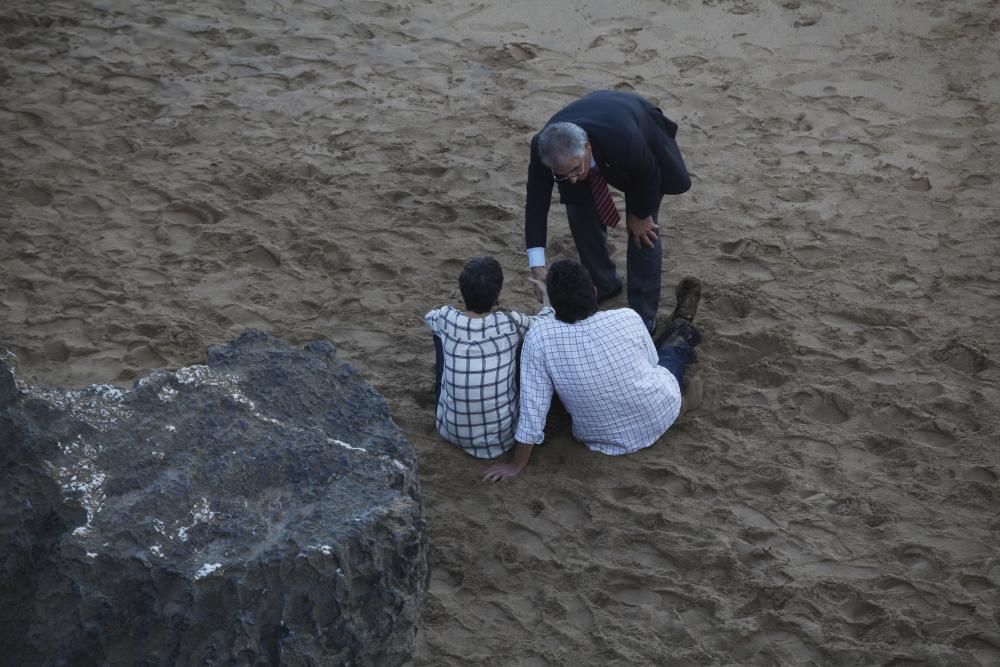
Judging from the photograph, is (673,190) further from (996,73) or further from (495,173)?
(996,73)

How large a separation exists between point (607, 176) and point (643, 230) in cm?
30

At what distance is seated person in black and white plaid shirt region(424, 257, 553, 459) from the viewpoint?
441 centimetres

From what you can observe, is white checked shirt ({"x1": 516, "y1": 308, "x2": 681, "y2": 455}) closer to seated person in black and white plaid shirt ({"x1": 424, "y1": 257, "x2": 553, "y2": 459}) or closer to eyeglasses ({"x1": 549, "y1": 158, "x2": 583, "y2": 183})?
seated person in black and white plaid shirt ({"x1": 424, "y1": 257, "x2": 553, "y2": 459})

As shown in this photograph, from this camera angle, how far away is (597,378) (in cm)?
435

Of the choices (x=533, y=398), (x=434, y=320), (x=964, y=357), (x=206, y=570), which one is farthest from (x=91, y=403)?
(x=964, y=357)

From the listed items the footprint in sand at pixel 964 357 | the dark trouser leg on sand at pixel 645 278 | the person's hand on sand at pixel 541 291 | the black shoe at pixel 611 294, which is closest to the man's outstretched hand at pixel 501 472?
the person's hand on sand at pixel 541 291

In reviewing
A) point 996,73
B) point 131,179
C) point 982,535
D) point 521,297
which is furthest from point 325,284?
point 996,73

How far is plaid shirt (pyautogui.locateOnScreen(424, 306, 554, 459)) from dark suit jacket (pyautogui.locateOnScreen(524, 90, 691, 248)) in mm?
622

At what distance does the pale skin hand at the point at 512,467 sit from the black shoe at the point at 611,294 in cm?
122

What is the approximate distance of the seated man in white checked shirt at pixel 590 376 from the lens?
14.2ft

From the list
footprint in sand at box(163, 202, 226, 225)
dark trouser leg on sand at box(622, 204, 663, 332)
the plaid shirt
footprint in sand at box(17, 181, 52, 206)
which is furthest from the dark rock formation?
footprint in sand at box(17, 181, 52, 206)

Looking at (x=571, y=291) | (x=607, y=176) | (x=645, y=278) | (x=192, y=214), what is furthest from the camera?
(x=192, y=214)

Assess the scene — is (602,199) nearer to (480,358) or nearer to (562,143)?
(562,143)

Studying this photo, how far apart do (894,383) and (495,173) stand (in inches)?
98.0
